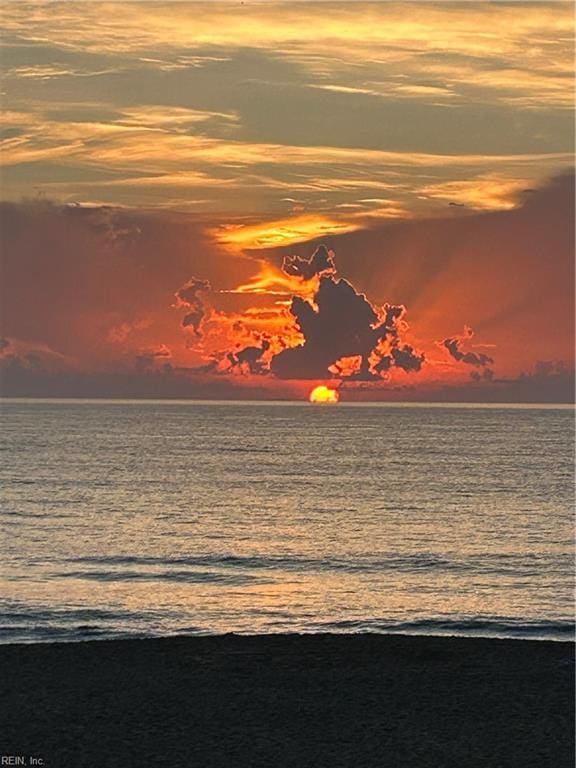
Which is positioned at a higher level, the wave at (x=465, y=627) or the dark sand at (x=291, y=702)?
the dark sand at (x=291, y=702)

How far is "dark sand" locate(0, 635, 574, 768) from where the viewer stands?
14133 mm

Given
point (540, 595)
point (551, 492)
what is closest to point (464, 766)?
point (540, 595)

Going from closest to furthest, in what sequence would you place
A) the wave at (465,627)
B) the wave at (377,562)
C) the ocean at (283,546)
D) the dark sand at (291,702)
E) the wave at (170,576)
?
the dark sand at (291,702)
the wave at (465,627)
the ocean at (283,546)
the wave at (170,576)
the wave at (377,562)

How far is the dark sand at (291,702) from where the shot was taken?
556 inches

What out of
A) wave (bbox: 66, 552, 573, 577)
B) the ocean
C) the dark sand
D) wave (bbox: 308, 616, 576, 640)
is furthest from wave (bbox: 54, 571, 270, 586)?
the dark sand

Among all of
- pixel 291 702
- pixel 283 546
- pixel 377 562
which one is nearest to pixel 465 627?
pixel 377 562

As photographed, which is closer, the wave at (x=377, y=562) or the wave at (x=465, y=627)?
the wave at (x=465, y=627)

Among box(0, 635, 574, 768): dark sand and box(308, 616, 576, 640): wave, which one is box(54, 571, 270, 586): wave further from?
box(0, 635, 574, 768): dark sand

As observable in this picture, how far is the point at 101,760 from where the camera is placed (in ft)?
45.2

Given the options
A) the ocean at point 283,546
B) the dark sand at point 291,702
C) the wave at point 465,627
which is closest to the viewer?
the dark sand at point 291,702

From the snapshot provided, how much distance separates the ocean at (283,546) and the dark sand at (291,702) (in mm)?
8127

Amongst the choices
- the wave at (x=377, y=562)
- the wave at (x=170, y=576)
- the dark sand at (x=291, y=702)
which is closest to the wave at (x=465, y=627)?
the dark sand at (x=291, y=702)

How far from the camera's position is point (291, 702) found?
16.2m

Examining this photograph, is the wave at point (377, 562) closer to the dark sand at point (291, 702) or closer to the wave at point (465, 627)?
the wave at point (465, 627)
